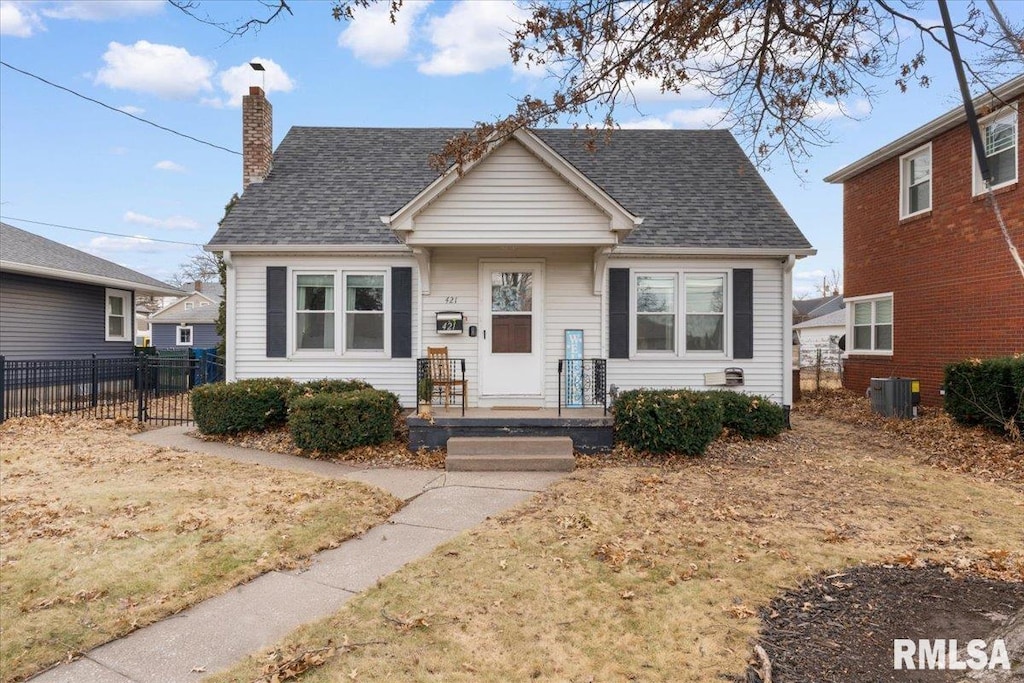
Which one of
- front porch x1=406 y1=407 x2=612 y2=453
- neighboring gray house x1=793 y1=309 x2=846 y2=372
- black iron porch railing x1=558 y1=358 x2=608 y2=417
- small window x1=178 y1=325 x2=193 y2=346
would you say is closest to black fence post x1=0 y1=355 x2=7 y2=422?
front porch x1=406 y1=407 x2=612 y2=453

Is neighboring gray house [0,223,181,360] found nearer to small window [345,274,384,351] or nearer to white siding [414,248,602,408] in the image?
small window [345,274,384,351]

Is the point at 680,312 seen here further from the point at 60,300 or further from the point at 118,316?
the point at 118,316

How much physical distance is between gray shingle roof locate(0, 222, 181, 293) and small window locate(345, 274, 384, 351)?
918 cm

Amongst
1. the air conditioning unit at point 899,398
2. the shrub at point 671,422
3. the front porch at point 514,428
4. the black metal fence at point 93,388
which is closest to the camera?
the shrub at point 671,422

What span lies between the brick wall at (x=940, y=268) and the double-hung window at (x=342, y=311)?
11.6 metres

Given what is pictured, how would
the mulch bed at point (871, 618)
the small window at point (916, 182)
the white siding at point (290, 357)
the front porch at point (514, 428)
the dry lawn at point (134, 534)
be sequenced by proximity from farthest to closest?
the small window at point (916, 182) → the white siding at point (290, 357) → the front porch at point (514, 428) → the dry lawn at point (134, 534) → the mulch bed at point (871, 618)

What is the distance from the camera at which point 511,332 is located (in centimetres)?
976

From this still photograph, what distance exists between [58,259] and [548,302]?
1430 cm

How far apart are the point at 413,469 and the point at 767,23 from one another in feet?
21.1

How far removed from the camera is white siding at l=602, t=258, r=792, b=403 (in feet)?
32.8

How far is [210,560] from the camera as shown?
434 centimetres

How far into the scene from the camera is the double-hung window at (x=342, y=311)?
10023mm

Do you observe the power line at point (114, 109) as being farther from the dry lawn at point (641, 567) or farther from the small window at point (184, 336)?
the small window at point (184, 336)

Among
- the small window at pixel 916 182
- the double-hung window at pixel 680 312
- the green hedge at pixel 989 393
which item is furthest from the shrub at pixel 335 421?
the small window at pixel 916 182
